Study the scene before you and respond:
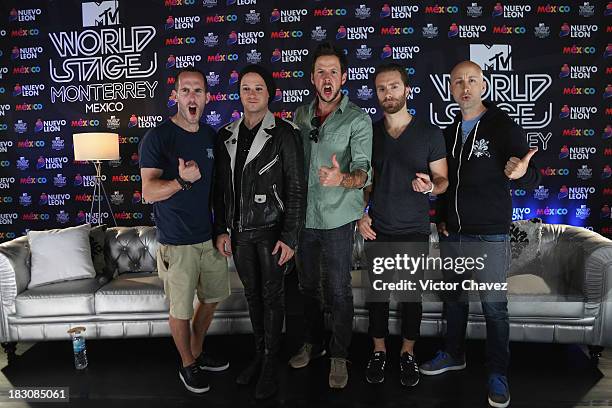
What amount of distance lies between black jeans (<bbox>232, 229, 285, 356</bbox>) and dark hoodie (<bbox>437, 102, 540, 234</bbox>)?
0.94m

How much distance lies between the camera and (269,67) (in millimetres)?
4801

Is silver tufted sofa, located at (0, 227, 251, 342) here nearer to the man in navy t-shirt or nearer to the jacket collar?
the man in navy t-shirt

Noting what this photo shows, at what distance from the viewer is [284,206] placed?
7.56 ft

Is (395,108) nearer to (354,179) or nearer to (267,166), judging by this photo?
(354,179)

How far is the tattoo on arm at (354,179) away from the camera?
7.22 ft

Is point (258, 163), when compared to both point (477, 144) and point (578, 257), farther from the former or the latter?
point (578, 257)

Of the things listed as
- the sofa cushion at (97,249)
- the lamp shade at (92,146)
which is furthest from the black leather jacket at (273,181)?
the lamp shade at (92,146)

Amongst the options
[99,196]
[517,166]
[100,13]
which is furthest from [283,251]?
[100,13]

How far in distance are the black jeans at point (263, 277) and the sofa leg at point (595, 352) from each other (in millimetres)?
1902

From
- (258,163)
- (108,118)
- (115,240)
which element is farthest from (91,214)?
(258,163)

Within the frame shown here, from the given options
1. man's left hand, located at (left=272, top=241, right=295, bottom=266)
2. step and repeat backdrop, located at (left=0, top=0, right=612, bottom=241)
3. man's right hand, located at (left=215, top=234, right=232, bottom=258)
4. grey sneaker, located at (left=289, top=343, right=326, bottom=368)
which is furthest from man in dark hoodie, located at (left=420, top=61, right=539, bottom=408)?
step and repeat backdrop, located at (left=0, top=0, right=612, bottom=241)

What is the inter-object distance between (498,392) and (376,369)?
0.60 m

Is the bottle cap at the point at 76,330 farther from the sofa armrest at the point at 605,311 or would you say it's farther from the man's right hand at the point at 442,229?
the sofa armrest at the point at 605,311

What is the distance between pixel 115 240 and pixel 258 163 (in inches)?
69.3
